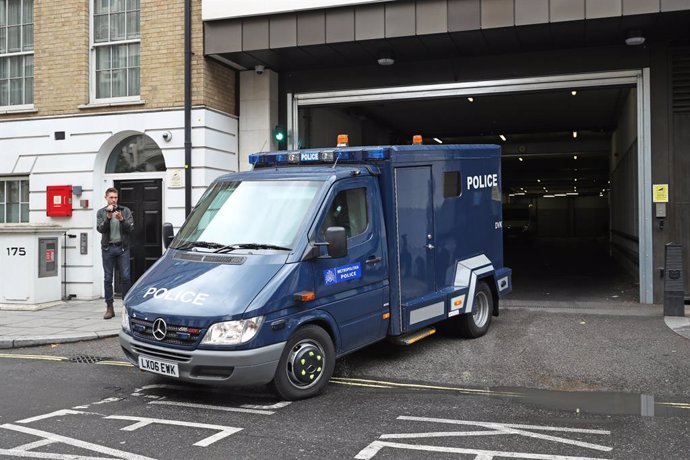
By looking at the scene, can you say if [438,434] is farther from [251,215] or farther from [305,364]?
[251,215]

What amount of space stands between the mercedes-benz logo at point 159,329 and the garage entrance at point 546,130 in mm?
7784

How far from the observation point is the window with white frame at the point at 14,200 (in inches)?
527

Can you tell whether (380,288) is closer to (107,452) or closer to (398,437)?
(398,437)

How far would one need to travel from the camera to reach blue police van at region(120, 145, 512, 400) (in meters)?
5.57

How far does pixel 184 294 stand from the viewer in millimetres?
5758

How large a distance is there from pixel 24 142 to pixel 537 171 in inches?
1113

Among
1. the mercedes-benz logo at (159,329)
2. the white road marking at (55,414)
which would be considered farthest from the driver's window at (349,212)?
the white road marking at (55,414)

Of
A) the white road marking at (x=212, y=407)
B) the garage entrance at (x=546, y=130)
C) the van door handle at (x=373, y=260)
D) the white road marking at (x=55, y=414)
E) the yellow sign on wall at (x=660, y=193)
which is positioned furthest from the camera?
the garage entrance at (x=546, y=130)

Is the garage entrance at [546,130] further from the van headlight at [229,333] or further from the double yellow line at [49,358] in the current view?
the van headlight at [229,333]

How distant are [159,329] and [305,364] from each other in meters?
1.35

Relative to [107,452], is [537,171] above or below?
above

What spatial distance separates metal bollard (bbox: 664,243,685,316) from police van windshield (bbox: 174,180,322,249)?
617 centimetres

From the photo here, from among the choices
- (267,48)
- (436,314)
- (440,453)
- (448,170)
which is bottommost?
(440,453)

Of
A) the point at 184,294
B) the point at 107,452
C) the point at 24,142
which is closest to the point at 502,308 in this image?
the point at 184,294
